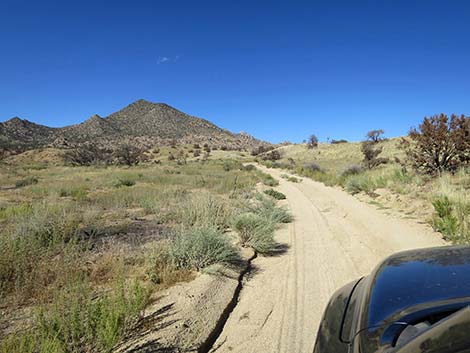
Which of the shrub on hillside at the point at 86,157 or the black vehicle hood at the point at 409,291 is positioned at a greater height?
the shrub on hillside at the point at 86,157

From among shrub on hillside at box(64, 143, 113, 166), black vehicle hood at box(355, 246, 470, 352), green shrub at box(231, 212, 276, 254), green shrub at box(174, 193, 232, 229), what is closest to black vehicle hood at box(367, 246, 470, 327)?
black vehicle hood at box(355, 246, 470, 352)

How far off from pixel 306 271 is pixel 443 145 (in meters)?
13.6

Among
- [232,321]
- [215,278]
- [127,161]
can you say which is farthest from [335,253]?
[127,161]

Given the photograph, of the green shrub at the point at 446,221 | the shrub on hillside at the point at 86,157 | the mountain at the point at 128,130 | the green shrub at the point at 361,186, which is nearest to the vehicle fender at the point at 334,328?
the green shrub at the point at 446,221

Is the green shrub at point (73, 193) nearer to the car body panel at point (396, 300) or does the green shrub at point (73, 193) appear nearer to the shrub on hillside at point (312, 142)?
the car body panel at point (396, 300)

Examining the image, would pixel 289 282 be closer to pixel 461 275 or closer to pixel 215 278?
pixel 215 278

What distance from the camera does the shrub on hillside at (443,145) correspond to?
14.5 metres

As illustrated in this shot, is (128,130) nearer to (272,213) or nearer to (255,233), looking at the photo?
(272,213)

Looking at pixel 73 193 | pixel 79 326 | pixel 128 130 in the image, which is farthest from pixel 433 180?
pixel 128 130

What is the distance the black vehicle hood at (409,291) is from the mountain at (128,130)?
69268 millimetres

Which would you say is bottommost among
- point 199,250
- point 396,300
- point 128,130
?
point 199,250

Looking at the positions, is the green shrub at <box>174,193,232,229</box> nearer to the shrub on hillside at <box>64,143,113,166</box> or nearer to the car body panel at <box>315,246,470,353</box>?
the car body panel at <box>315,246,470,353</box>

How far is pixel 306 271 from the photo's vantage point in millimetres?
5715

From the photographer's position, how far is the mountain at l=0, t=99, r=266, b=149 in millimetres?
71812
